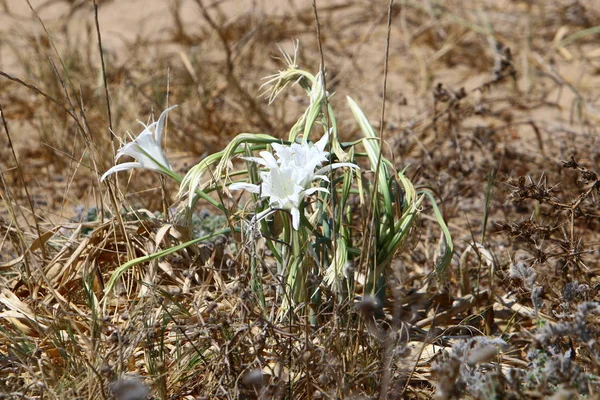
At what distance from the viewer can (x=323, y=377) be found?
55.8 inches

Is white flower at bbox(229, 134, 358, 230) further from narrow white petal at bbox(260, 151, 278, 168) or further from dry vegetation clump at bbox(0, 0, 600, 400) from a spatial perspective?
dry vegetation clump at bbox(0, 0, 600, 400)

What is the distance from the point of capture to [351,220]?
1.86 m

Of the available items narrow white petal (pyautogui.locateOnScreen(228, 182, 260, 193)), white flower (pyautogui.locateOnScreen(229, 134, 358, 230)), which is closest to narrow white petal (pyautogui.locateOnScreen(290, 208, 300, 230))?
white flower (pyautogui.locateOnScreen(229, 134, 358, 230))

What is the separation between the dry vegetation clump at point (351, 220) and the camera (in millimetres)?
1512

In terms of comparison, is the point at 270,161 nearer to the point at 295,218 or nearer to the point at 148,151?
the point at 295,218

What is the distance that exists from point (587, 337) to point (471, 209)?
1697 millimetres

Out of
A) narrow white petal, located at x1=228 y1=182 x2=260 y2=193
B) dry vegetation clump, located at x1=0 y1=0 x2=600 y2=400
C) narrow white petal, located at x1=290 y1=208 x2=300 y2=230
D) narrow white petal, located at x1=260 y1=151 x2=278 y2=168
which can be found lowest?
dry vegetation clump, located at x1=0 y1=0 x2=600 y2=400

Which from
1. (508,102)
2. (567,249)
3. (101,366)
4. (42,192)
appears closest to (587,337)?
(567,249)

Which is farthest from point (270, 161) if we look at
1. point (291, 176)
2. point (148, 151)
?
point (148, 151)

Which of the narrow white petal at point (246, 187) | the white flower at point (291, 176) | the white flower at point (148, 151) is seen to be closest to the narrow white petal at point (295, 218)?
the white flower at point (291, 176)

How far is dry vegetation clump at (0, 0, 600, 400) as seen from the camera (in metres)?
1.51

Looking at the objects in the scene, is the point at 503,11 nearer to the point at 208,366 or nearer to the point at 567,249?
the point at 567,249

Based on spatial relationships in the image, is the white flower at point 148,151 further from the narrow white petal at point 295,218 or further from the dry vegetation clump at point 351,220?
the narrow white petal at point 295,218

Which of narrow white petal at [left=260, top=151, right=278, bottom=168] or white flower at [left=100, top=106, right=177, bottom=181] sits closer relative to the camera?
narrow white petal at [left=260, top=151, right=278, bottom=168]
